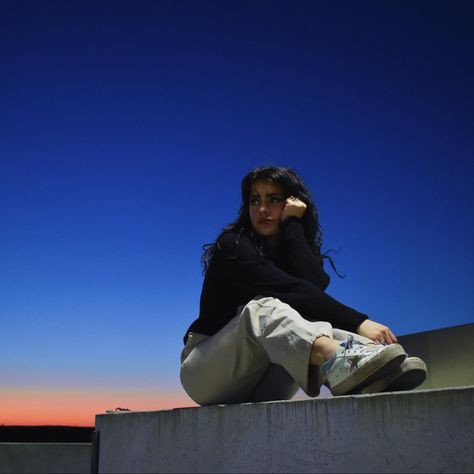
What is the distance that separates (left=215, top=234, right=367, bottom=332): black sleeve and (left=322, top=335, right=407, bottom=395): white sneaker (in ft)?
0.79

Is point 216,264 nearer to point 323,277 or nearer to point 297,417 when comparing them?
point 323,277

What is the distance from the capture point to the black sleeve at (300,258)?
191 centimetres

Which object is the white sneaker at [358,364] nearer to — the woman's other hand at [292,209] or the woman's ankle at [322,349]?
the woman's ankle at [322,349]

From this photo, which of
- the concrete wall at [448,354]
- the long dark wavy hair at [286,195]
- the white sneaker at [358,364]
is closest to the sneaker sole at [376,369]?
the white sneaker at [358,364]

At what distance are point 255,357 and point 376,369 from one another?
47 centimetres

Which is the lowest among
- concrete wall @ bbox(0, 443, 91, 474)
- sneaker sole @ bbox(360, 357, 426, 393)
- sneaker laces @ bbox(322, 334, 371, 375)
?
concrete wall @ bbox(0, 443, 91, 474)

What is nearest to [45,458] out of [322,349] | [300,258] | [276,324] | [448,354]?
[448,354]

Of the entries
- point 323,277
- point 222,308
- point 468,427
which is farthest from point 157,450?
point 468,427

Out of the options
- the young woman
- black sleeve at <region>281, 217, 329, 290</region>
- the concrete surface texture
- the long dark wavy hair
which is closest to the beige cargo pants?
the young woman

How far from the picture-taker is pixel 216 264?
1.95m

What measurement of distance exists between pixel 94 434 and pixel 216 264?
94cm

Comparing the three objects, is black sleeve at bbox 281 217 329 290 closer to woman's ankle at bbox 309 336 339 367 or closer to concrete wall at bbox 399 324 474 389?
woman's ankle at bbox 309 336 339 367

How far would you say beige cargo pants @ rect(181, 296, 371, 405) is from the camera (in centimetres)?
155

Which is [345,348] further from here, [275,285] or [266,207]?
[266,207]
